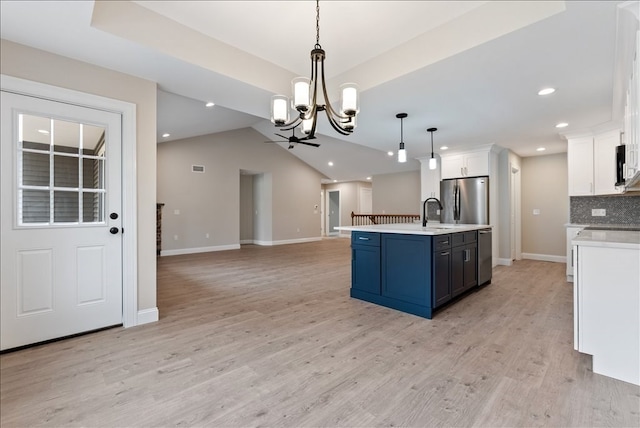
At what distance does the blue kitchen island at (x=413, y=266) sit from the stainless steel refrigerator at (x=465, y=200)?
2.07m

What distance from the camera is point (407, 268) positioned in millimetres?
3320

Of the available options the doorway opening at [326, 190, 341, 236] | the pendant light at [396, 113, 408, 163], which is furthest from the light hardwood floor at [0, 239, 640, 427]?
the doorway opening at [326, 190, 341, 236]

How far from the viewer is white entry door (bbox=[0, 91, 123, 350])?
240 centimetres

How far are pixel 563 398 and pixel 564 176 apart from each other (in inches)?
247

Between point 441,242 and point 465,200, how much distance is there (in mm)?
3206

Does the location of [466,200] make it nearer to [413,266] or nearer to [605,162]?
[605,162]

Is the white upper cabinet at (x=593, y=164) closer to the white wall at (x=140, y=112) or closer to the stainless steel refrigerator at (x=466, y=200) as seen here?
the stainless steel refrigerator at (x=466, y=200)

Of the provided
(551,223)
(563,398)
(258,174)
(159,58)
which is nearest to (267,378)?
(563,398)

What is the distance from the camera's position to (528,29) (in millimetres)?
2191

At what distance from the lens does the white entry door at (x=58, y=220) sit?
2.40 meters

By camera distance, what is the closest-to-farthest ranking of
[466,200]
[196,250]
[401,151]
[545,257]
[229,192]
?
[401,151]
[466,200]
[545,257]
[196,250]
[229,192]

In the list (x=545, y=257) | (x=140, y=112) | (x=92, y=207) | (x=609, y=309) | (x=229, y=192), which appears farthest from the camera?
(x=229, y=192)

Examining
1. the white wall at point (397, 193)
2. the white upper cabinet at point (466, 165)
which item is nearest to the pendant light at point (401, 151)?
the white upper cabinet at point (466, 165)

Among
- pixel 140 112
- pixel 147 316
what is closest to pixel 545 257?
pixel 147 316
